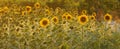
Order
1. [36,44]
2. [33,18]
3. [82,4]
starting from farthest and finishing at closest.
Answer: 1. [82,4]
2. [33,18]
3. [36,44]

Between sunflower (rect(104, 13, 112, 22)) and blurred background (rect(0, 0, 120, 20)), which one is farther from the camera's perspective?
blurred background (rect(0, 0, 120, 20))

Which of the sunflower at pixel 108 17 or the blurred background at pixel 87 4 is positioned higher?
the sunflower at pixel 108 17

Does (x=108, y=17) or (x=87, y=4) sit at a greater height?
(x=108, y=17)

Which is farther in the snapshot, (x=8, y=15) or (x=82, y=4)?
(x=82, y=4)

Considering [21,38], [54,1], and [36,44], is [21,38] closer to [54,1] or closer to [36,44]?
[36,44]

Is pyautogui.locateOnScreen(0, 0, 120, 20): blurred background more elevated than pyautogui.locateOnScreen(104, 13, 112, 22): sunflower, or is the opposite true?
pyautogui.locateOnScreen(104, 13, 112, 22): sunflower

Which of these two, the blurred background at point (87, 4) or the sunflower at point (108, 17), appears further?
the blurred background at point (87, 4)

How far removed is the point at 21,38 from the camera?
455cm

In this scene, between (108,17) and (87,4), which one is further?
(87,4)

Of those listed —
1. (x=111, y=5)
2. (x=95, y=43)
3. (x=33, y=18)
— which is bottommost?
(x=111, y=5)

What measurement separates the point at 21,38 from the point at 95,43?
0.87 metres

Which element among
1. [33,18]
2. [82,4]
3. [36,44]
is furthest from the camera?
[82,4]

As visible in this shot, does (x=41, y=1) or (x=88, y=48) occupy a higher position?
(x=88, y=48)

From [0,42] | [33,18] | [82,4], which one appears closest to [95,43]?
[0,42]
